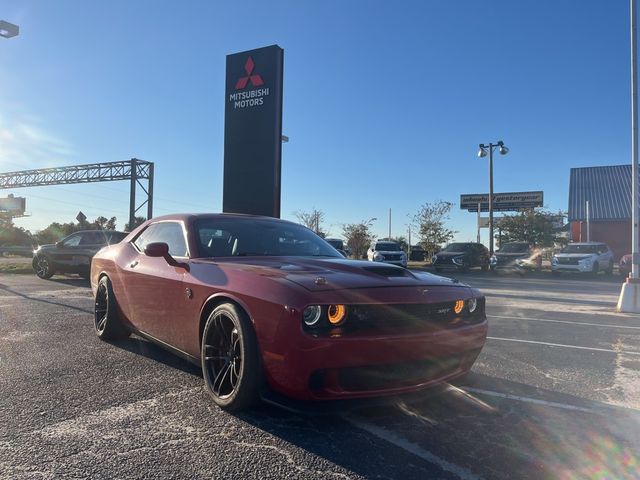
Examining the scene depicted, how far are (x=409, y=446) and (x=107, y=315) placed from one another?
363cm

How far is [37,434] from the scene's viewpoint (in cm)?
280

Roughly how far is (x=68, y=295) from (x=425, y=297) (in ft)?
28.4

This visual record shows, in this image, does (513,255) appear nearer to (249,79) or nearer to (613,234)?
(249,79)

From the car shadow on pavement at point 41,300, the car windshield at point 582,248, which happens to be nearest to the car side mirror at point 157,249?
the car shadow on pavement at point 41,300

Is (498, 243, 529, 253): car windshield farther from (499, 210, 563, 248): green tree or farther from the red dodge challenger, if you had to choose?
the red dodge challenger

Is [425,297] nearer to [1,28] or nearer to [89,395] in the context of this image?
[89,395]

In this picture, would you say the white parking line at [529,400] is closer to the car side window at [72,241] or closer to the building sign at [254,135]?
the building sign at [254,135]

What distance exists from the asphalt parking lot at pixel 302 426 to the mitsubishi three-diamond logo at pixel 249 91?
39.2ft

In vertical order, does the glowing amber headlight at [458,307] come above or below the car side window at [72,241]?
below

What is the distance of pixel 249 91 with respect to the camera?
15.7 m

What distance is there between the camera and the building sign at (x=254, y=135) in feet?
50.1

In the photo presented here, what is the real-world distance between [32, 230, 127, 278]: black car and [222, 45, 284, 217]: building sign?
3792 mm

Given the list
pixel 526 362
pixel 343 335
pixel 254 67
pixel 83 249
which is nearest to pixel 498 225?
pixel 254 67

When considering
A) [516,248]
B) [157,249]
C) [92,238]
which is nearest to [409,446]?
[157,249]
